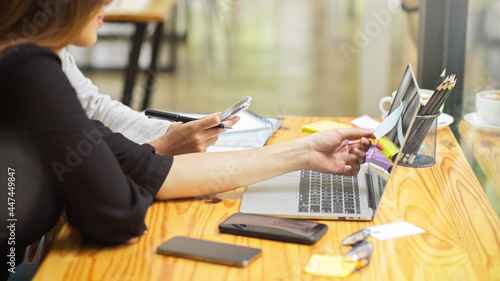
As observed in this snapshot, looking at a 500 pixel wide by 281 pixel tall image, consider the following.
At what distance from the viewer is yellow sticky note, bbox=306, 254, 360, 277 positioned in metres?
0.89

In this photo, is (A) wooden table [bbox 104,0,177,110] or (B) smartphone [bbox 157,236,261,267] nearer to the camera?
(B) smartphone [bbox 157,236,261,267]

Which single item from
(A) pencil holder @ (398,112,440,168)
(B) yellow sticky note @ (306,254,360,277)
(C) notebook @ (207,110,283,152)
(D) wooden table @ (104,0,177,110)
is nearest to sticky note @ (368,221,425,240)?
(B) yellow sticky note @ (306,254,360,277)

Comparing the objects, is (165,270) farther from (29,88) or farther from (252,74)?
(252,74)

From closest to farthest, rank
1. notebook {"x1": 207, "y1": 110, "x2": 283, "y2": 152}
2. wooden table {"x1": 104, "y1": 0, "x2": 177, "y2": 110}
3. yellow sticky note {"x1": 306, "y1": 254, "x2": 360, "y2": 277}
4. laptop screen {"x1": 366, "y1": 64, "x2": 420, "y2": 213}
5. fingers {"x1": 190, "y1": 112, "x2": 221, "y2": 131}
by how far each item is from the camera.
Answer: yellow sticky note {"x1": 306, "y1": 254, "x2": 360, "y2": 277}
laptop screen {"x1": 366, "y1": 64, "x2": 420, "y2": 213}
fingers {"x1": 190, "y1": 112, "x2": 221, "y2": 131}
notebook {"x1": 207, "y1": 110, "x2": 283, "y2": 152}
wooden table {"x1": 104, "y1": 0, "x2": 177, "y2": 110}

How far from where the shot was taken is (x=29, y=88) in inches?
35.9

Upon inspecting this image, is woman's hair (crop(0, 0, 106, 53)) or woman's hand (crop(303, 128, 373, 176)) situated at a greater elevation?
woman's hair (crop(0, 0, 106, 53))

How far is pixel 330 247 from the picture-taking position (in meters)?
0.98

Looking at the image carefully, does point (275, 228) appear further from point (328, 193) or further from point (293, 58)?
point (293, 58)

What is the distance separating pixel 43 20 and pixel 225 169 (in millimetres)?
450

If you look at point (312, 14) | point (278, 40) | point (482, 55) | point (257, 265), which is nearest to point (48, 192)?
point (257, 265)

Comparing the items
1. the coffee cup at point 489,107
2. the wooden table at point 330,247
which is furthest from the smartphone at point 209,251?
the coffee cup at point 489,107

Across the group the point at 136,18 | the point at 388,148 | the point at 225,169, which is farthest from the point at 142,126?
the point at 136,18

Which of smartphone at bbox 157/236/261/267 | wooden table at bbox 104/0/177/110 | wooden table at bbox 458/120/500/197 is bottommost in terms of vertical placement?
wooden table at bbox 104/0/177/110

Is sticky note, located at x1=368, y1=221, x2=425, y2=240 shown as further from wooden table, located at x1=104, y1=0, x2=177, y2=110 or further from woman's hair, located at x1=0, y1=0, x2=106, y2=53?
wooden table, located at x1=104, y1=0, x2=177, y2=110
